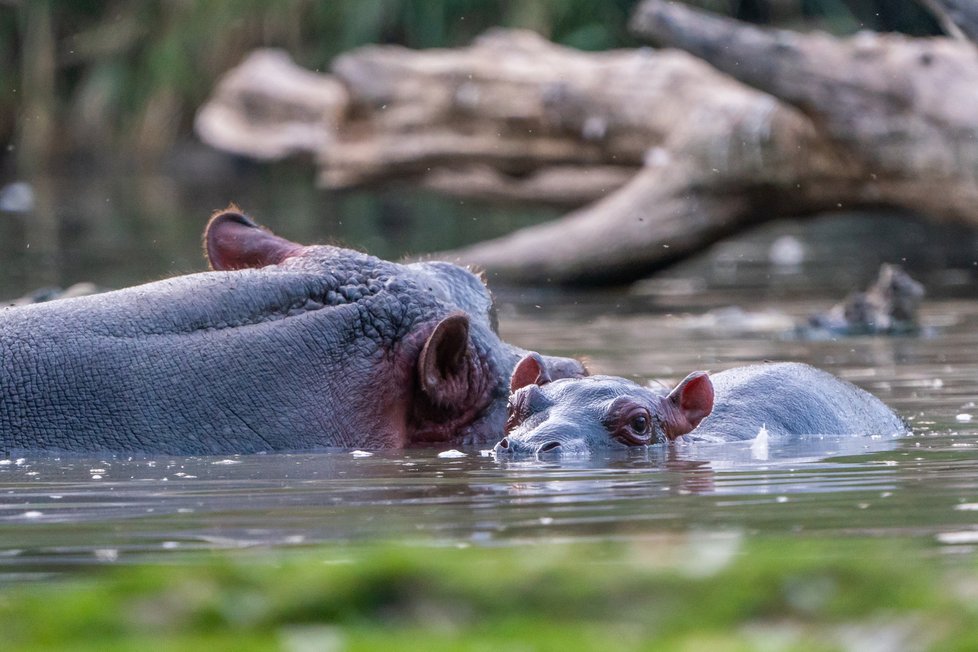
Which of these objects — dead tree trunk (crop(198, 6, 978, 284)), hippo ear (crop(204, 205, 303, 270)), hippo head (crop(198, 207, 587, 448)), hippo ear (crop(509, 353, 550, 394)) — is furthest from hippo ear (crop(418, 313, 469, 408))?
dead tree trunk (crop(198, 6, 978, 284))

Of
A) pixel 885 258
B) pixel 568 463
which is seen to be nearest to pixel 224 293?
pixel 568 463

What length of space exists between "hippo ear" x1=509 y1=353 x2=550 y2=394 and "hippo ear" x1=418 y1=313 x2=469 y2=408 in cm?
13

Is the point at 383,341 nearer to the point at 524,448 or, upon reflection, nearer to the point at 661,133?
the point at 524,448

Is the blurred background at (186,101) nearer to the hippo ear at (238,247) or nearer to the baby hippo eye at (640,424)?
the hippo ear at (238,247)

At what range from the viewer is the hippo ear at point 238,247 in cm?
523

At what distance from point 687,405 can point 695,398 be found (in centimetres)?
4

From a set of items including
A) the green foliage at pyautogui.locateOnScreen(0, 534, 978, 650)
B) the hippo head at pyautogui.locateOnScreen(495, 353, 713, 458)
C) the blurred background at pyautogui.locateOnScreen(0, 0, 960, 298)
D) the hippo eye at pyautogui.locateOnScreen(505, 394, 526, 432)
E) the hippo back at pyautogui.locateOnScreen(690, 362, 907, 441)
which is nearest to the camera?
the green foliage at pyautogui.locateOnScreen(0, 534, 978, 650)

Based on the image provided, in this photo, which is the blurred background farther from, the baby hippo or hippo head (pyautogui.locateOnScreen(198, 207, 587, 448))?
hippo head (pyautogui.locateOnScreen(198, 207, 587, 448))

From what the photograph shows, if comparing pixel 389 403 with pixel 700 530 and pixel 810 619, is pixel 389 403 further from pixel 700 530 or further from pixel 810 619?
pixel 810 619

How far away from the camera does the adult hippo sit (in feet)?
15.3

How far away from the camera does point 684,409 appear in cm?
522

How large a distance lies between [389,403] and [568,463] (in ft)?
1.84

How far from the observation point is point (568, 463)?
15.5 ft

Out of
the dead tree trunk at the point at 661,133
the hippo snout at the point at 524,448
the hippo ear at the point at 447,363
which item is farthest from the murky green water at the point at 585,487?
Answer: the dead tree trunk at the point at 661,133
